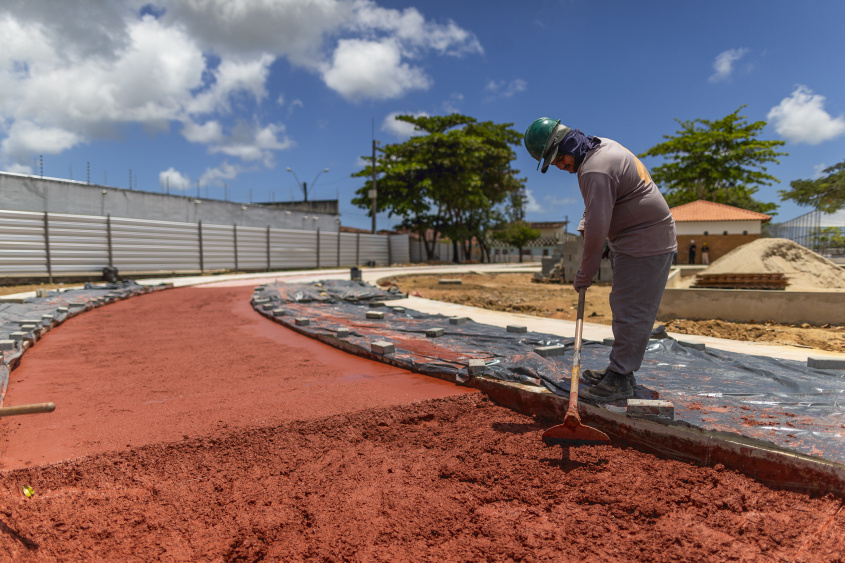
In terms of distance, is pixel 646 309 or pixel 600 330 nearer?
pixel 646 309

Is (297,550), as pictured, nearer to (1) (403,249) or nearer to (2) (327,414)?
(2) (327,414)

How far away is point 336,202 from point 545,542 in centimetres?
3915

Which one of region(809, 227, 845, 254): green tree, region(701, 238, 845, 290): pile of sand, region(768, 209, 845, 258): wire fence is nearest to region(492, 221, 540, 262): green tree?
region(768, 209, 845, 258): wire fence

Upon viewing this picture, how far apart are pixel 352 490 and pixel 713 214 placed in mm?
26029

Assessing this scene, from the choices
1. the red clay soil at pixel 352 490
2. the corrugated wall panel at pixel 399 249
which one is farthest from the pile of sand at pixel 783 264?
the corrugated wall panel at pixel 399 249

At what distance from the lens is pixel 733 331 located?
21.3ft

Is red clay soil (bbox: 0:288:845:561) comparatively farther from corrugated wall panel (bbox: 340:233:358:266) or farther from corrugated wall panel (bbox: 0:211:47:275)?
corrugated wall panel (bbox: 340:233:358:266)

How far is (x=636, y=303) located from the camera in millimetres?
2791

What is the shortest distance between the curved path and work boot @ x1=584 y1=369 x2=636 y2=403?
106 centimetres

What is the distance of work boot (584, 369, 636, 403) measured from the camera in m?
2.76

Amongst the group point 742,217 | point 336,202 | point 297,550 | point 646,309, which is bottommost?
point 297,550

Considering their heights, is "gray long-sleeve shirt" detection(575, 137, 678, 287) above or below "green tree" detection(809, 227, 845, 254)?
below

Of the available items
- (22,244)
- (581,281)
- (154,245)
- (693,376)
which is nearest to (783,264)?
(693,376)

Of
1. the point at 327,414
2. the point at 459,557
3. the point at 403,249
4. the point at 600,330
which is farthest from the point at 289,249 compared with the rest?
the point at 459,557
